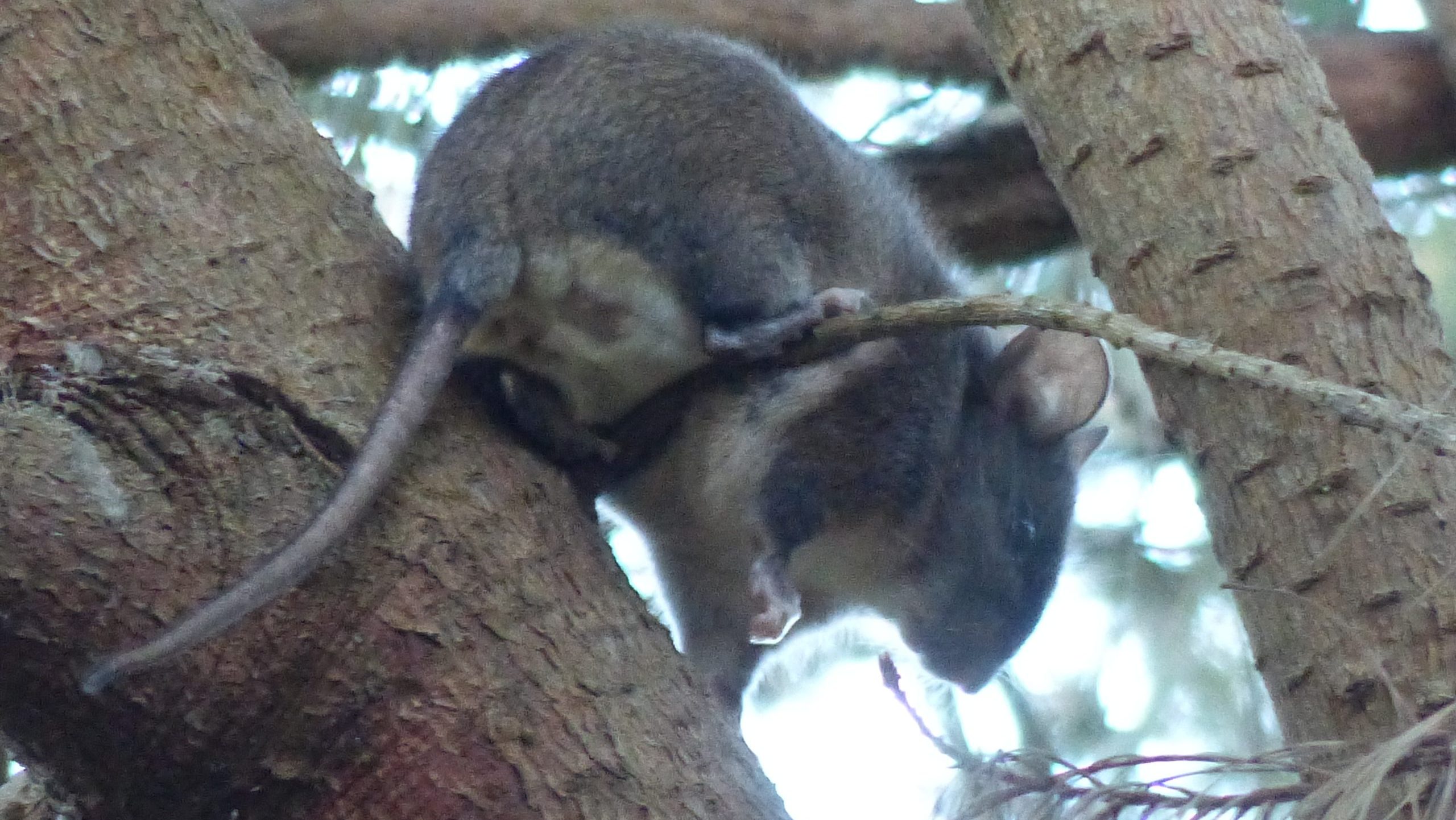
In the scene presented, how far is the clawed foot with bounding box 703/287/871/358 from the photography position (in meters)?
2.47

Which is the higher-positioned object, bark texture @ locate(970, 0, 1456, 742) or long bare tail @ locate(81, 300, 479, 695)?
bark texture @ locate(970, 0, 1456, 742)

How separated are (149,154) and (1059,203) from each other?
1.93m

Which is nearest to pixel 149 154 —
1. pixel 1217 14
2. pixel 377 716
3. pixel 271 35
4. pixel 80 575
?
pixel 80 575

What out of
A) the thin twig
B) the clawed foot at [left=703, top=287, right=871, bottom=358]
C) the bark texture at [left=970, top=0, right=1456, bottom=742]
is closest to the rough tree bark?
the clawed foot at [left=703, top=287, right=871, bottom=358]

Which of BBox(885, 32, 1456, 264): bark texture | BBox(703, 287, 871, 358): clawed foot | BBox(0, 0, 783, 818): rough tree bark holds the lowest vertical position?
BBox(0, 0, 783, 818): rough tree bark

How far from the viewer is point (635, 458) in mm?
2693

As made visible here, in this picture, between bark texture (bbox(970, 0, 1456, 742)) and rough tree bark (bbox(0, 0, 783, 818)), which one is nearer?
rough tree bark (bbox(0, 0, 783, 818))

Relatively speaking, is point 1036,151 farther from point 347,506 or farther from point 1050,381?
point 347,506

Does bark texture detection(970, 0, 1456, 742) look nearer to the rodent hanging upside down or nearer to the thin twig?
the thin twig

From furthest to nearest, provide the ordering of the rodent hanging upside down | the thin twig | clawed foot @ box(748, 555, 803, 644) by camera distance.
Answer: clawed foot @ box(748, 555, 803, 644) < the rodent hanging upside down < the thin twig

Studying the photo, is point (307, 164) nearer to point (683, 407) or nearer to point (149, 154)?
point (149, 154)

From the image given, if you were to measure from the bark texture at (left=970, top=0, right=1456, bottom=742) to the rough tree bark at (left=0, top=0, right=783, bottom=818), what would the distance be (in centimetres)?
78

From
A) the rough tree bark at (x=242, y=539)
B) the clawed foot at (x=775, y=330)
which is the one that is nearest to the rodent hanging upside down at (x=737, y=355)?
the clawed foot at (x=775, y=330)

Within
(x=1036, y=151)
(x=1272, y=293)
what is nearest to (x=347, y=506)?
(x=1272, y=293)
